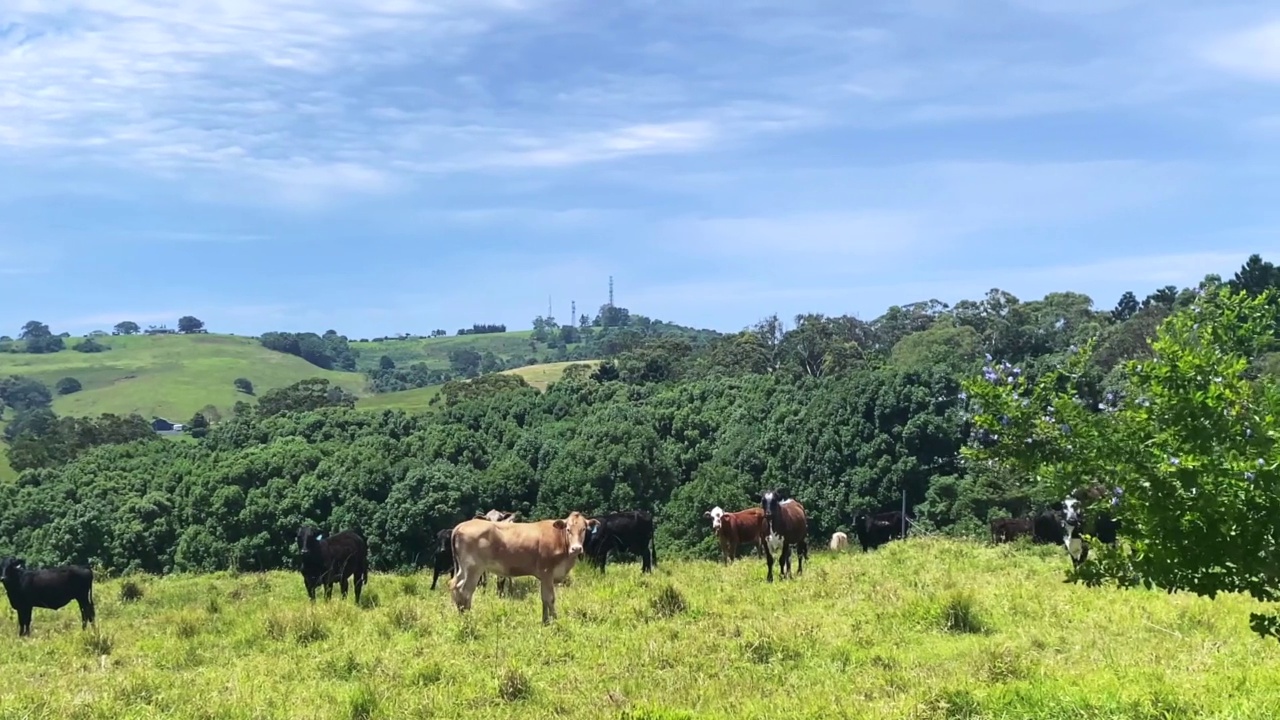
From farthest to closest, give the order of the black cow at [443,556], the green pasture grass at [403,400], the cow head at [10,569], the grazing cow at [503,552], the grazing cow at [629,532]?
the green pasture grass at [403,400], the grazing cow at [629,532], the black cow at [443,556], the cow head at [10,569], the grazing cow at [503,552]

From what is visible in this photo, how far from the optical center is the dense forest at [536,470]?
47094 millimetres

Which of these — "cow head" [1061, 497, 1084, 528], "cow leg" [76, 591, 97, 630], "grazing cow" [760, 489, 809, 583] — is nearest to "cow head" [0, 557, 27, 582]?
"cow leg" [76, 591, 97, 630]

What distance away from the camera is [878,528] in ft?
102

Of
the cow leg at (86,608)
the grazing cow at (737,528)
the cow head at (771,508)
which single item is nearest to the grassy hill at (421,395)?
the grazing cow at (737,528)

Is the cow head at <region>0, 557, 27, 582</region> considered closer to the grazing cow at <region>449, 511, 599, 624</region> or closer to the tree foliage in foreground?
the grazing cow at <region>449, 511, 599, 624</region>

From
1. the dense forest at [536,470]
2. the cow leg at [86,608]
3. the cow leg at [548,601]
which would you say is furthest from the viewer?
the dense forest at [536,470]

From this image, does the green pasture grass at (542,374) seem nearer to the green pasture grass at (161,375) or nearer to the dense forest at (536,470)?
the green pasture grass at (161,375)

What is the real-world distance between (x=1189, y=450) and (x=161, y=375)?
179 m

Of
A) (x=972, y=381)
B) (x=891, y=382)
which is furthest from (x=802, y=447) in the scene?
(x=972, y=381)

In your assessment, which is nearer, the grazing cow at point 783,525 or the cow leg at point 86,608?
the cow leg at point 86,608

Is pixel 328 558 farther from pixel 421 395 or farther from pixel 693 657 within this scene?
pixel 421 395

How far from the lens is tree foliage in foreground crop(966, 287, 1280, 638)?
20.1 feet

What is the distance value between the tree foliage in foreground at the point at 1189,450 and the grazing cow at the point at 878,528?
2352cm

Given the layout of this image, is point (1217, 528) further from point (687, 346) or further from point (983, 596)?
point (687, 346)
